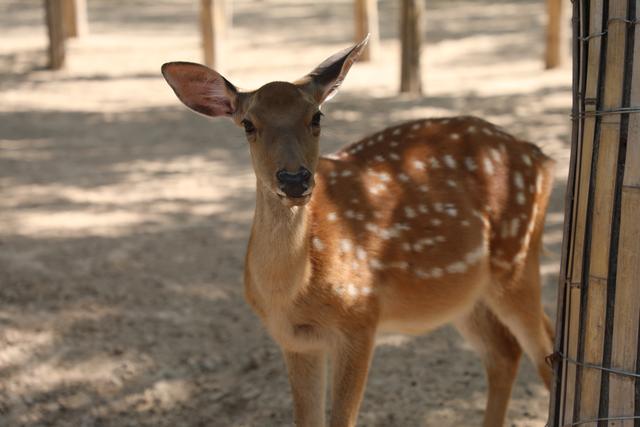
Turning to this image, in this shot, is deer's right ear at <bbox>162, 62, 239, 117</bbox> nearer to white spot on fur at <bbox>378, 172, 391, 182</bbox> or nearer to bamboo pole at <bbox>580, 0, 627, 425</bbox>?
white spot on fur at <bbox>378, 172, 391, 182</bbox>

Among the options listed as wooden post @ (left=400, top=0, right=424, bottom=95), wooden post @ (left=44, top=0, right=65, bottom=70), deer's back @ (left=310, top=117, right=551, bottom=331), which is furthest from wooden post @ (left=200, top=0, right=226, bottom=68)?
deer's back @ (left=310, top=117, right=551, bottom=331)

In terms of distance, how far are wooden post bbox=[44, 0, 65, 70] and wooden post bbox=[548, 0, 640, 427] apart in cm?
1034

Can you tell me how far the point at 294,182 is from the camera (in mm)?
3449

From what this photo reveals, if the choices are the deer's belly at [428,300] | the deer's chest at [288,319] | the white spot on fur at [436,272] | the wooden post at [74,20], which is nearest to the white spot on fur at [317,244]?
the deer's chest at [288,319]

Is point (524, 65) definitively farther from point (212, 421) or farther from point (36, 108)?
point (212, 421)

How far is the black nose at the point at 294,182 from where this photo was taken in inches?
136

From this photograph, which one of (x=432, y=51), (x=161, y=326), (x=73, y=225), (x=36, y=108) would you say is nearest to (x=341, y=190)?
(x=161, y=326)

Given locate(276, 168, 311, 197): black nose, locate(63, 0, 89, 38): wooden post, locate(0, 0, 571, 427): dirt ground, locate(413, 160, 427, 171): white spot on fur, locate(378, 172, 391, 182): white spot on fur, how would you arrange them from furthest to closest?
locate(63, 0, 89, 38): wooden post → locate(0, 0, 571, 427): dirt ground → locate(413, 160, 427, 171): white spot on fur → locate(378, 172, 391, 182): white spot on fur → locate(276, 168, 311, 197): black nose

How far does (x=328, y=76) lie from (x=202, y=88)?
52cm

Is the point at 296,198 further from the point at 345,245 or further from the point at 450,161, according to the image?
the point at 450,161

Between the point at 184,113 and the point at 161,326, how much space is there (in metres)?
5.63

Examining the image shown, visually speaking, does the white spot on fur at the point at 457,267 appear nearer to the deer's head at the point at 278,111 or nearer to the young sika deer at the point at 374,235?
the young sika deer at the point at 374,235

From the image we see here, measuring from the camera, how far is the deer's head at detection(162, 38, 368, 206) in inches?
138

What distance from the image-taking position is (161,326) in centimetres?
554
